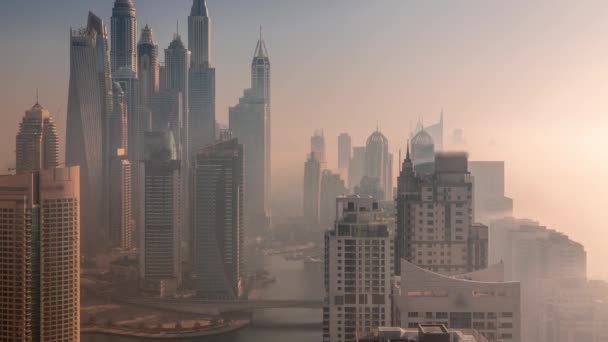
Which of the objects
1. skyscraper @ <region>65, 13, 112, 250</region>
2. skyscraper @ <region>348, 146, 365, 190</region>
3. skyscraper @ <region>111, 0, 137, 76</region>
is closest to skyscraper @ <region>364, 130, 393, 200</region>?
skyscraper @ <region>348, 146, 365, 190</region>

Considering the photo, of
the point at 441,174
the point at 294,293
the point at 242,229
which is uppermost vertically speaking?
the point at 441,174

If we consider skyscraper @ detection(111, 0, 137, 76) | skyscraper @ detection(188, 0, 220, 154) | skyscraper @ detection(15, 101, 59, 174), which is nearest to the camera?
skyscraper @ detection(15, 101, 59, 174)

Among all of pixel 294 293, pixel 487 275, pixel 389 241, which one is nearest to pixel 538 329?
pixel 487 275

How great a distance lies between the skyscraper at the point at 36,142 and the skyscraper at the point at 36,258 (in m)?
0.72

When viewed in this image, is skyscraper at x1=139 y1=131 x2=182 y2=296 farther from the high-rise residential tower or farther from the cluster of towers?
the high-rise residential tower

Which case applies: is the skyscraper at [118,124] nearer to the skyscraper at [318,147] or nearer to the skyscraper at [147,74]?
the skyscraper at [147,74]

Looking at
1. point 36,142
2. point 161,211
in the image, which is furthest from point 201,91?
point 36,142

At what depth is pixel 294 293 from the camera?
10773 millimetres

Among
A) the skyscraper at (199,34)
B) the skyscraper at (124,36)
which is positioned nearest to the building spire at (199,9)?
the skyscraper at (199,34)

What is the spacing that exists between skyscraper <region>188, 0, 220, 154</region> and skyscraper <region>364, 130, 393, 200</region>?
3182 mm

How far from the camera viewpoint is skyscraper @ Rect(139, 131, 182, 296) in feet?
38.9

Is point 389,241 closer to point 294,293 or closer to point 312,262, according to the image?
point 294,293

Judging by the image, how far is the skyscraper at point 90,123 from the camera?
10094 mm

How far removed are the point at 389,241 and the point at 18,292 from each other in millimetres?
3332
